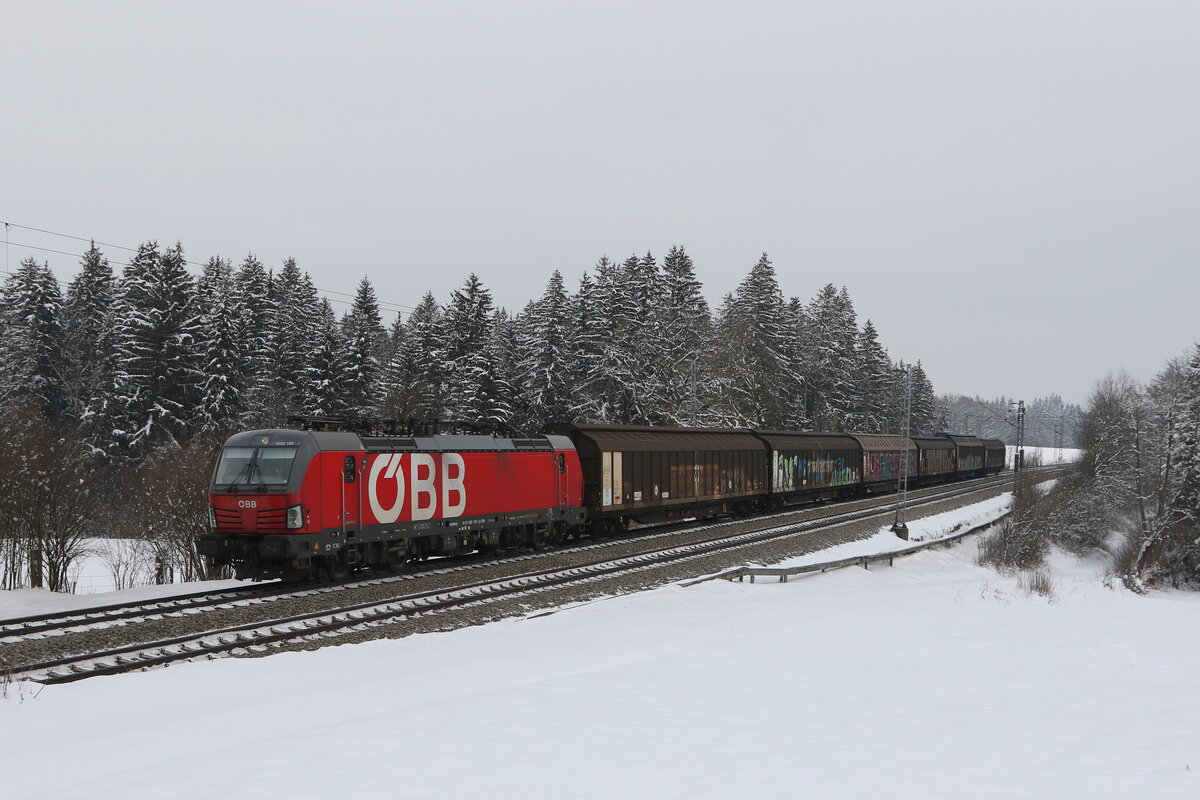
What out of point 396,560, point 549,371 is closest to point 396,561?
point 396,560

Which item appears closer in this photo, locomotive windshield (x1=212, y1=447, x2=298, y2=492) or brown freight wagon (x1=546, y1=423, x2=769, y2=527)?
locomotive windshield (x1=212, y1=447, x2=298, y2=492)

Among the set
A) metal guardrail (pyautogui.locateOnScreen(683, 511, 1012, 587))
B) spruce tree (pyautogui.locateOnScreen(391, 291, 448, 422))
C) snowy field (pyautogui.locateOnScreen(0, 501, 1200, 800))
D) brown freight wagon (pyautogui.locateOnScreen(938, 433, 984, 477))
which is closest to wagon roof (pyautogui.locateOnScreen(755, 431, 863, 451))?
metal guardrail (pyautogui.locateOnScreen(683, 511, 1012, 587))

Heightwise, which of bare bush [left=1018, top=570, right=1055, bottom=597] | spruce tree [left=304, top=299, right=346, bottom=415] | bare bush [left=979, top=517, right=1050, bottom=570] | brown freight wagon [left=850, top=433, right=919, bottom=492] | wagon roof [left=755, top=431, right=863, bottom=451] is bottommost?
bare bush [left=979, top=517, right=1050, bottom=570]

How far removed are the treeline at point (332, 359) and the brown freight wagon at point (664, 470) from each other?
1177 centimetres

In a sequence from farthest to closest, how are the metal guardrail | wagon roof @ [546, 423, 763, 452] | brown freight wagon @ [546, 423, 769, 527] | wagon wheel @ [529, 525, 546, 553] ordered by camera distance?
wagon roof @ [546, 423, 763, 452], brown freight wagon @ [546, 423, 769, 527], wagon wheel @ [529, 525, 546, 553], the metal guardrail

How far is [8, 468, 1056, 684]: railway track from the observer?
41.4ft

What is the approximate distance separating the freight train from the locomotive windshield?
1.0 inches

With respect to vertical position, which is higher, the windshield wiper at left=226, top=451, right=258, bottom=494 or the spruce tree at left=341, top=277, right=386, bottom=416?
the spruce tree at left=341, top=277, right=386, bottom=416

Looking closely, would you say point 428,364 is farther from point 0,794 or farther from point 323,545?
point 0,794

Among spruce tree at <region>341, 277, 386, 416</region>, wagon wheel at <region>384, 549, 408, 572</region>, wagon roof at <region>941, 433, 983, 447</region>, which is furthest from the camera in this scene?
wagon roof at <region>941, 433, 983, 447</region>

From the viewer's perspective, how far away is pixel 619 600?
743 inches

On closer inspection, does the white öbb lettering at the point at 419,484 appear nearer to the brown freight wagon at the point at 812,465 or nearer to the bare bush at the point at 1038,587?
the bare bush at the point at 1038,587

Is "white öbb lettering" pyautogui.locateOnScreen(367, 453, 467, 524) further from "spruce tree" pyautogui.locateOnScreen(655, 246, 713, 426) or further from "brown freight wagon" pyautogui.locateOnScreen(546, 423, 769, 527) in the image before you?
"spruce tree" pyautogui.locateOnScreen(655, 246, 713, 426)

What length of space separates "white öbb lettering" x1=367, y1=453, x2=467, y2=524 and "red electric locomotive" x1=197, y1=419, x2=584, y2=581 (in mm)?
27
